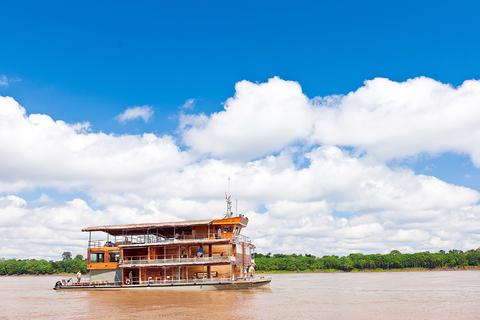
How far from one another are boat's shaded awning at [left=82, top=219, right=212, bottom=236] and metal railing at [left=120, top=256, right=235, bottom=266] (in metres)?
2.20

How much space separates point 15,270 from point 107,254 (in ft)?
291

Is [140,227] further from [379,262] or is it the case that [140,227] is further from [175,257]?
[379,262]

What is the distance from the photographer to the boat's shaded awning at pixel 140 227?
40094 millimetres

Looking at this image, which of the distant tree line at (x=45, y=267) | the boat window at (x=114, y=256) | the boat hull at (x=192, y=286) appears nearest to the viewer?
the boat hull at (x=192, y=286)

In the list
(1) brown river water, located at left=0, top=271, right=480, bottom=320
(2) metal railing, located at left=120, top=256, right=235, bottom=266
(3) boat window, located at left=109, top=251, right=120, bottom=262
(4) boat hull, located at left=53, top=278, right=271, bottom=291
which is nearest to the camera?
(1) brown river water, located at left=0, top=271, right=480, bottom=320

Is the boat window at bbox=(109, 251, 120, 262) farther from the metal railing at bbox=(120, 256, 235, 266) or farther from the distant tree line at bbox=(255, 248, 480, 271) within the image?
the distant tree line at bbox=(255, 248, 480, 271)

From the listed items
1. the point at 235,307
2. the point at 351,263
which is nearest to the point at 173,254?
the point at 235,307

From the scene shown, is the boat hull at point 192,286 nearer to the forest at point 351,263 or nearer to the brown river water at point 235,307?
the brown river water at point 235,307

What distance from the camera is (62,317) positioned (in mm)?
26953

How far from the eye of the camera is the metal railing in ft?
130

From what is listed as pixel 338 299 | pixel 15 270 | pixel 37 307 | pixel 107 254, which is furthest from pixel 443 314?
pixel 15 270

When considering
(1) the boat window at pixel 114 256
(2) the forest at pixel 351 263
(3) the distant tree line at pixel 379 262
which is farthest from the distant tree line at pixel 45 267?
(1) the boat window at pixel 114 256

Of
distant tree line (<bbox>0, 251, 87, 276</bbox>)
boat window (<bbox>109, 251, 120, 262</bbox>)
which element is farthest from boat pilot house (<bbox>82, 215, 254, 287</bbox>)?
distant tree line (<bbox>0, 251, 87, 276</bbox>)

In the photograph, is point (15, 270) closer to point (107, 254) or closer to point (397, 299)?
point (107, 254)
